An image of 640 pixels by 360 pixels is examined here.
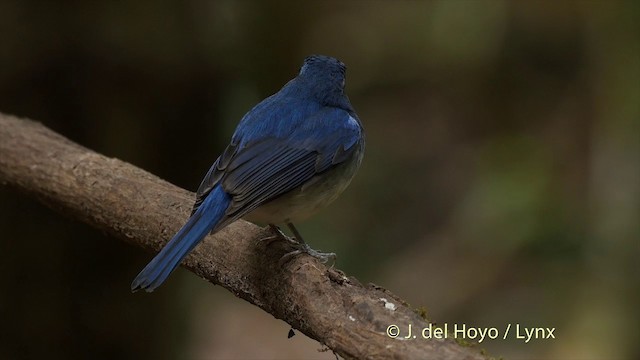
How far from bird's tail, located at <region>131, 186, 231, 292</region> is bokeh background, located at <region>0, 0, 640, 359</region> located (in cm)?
183

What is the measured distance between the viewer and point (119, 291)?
448 cm

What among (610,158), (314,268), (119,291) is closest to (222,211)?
(314,268)

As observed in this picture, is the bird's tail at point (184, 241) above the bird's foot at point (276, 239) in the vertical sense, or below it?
below

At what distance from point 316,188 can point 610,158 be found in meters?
2.45

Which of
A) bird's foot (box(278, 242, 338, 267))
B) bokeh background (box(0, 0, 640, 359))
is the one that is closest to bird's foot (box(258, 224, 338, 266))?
bird's foot (box(278, 242, 338, 267))

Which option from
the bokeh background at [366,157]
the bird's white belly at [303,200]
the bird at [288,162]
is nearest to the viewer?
the bird at [288,162]

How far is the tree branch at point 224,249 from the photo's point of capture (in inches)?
92.9

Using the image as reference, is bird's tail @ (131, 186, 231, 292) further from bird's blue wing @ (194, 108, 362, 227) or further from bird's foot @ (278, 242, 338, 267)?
bird's foot @ (278, 242, 338, 267)

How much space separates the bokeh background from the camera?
14.7 feet
